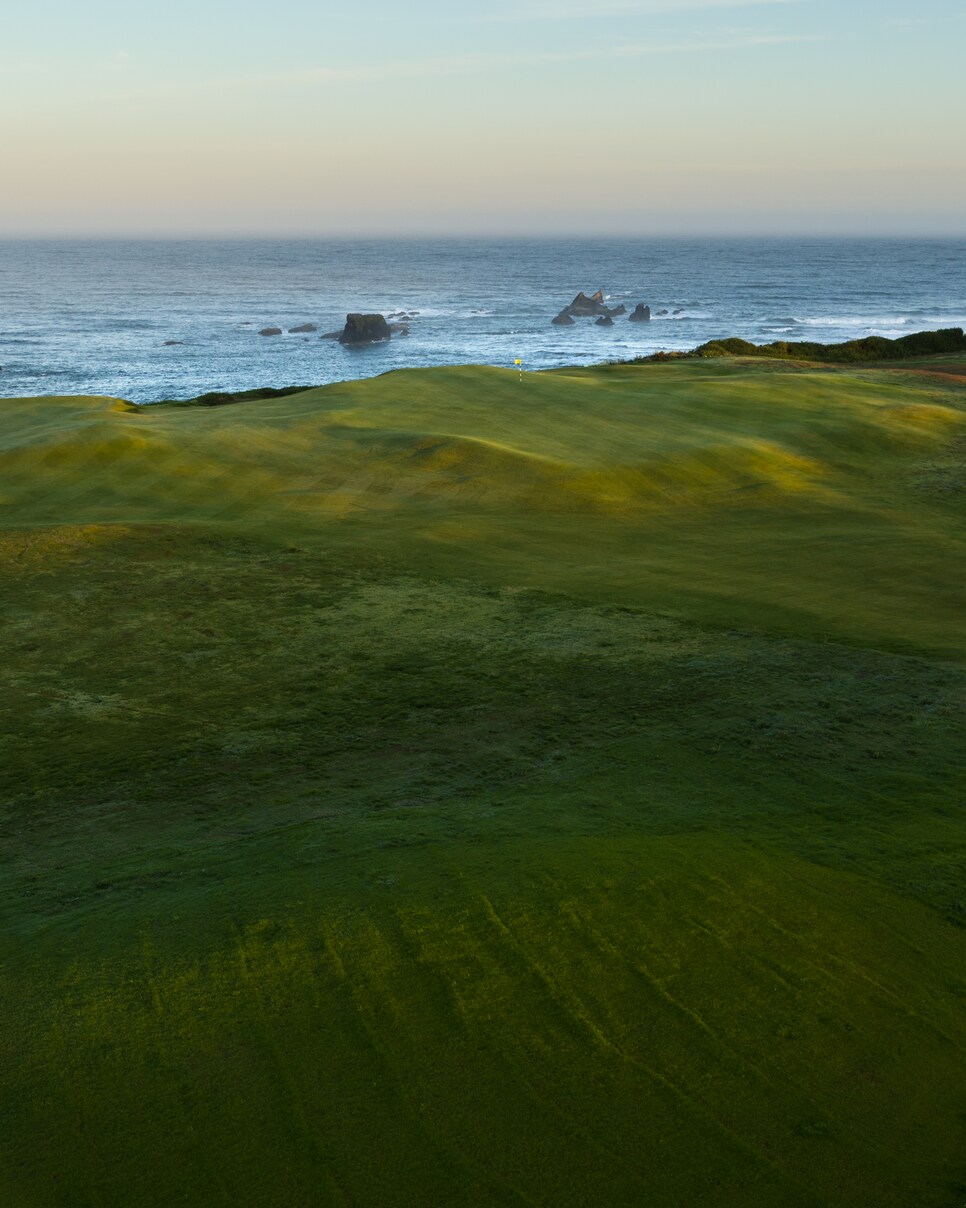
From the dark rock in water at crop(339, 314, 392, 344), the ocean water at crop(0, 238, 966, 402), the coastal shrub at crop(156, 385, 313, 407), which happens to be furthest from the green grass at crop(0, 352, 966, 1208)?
the dark rock in water at crop(339, 314, 392, 344)

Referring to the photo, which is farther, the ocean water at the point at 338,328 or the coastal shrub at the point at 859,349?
the ocean water at the point at 338,328

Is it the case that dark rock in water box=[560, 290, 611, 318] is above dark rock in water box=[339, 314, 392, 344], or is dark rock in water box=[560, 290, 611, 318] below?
above

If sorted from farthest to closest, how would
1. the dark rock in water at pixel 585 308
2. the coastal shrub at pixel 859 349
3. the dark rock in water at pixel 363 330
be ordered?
the dark rock in water at pixel 585 308 → the dark rock in water at pixel 363 330 → the coastal shrub at pixel 859 349

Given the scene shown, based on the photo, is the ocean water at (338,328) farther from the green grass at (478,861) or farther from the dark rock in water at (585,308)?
the green grass at (478,861)

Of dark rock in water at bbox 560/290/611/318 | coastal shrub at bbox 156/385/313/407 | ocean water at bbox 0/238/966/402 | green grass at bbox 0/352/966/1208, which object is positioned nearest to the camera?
green grass at bbox 0/352/966/1208

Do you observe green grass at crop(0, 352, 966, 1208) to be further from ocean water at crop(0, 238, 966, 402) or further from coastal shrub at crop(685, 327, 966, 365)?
ocean water at crop(0, 238, 966, 402)

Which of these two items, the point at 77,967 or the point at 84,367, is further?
the point at 84,367

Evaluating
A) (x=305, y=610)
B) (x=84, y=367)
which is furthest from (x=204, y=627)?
(x=84, y=367)

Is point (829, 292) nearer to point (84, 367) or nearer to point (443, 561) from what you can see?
point (84, 367)

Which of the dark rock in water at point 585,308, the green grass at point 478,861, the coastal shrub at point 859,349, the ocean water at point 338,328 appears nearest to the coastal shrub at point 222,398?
the green grass at point 478,861
